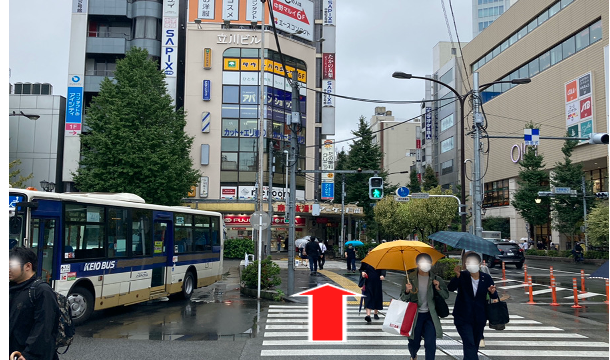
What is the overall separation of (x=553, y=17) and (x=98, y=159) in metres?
42.3

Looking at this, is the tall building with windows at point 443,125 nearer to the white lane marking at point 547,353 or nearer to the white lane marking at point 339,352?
the white lane marking at point 547,353

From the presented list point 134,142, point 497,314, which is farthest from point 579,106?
point 497,314

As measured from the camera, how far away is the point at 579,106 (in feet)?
146

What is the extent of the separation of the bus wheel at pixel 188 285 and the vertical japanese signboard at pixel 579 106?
3695 cm

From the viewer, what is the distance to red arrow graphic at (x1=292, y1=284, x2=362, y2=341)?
7824 millimetres

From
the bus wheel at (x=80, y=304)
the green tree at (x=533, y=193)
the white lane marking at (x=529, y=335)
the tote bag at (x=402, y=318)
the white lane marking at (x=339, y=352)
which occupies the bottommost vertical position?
the white lane marking at (x=529, y=335)

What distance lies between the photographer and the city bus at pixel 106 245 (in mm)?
10648

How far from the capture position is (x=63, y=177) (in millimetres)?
42688

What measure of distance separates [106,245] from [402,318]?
26.5ft

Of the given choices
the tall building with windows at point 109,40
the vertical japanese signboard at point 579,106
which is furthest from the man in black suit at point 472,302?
the vertical japanese signboard at point 579,106

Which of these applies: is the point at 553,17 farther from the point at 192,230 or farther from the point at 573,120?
the point at 192,230

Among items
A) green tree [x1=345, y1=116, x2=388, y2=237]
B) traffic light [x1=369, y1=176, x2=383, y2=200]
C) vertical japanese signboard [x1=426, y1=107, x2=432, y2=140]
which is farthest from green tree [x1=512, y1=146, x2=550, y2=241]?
vertical japanese signboard [x1=426, y1=107, x2=432, y2=140]

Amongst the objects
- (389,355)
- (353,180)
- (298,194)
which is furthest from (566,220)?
(389,355)

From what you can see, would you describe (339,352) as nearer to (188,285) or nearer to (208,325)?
(208,325)
